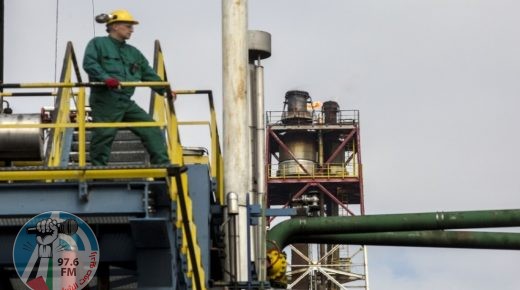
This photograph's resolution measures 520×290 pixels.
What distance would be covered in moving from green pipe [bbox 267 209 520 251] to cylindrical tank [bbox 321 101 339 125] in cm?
7495

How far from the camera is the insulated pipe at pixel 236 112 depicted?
18500 mm

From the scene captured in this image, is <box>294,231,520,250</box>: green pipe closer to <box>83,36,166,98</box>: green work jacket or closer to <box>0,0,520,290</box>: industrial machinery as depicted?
<box>0,0,520,290</box>: industrial machinery

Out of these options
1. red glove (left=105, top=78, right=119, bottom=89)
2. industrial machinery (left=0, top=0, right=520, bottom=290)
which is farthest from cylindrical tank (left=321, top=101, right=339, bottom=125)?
red glove (left=105, top=78, right=119, bottom=89)

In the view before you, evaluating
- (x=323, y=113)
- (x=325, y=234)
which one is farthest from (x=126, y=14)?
(x=323, y=113)

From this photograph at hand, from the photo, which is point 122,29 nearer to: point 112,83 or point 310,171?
point 112,83

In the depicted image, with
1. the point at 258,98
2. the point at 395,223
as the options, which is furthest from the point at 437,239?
the point at 258,98

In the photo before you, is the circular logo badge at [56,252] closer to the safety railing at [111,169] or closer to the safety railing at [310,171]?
the safety railing at [111,169]

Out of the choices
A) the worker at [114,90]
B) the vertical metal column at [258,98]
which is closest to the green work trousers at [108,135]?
the worker at [114,90]

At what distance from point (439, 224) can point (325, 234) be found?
1815 mm

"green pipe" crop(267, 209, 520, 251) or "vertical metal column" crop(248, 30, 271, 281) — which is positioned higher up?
"vertical metal column" crop(248, 30, 271, 281)

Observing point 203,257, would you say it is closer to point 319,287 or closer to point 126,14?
point 126,14

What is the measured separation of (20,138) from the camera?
52.0ft

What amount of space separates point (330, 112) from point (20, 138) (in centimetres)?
8307

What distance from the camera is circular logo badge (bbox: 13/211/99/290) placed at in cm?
1561
